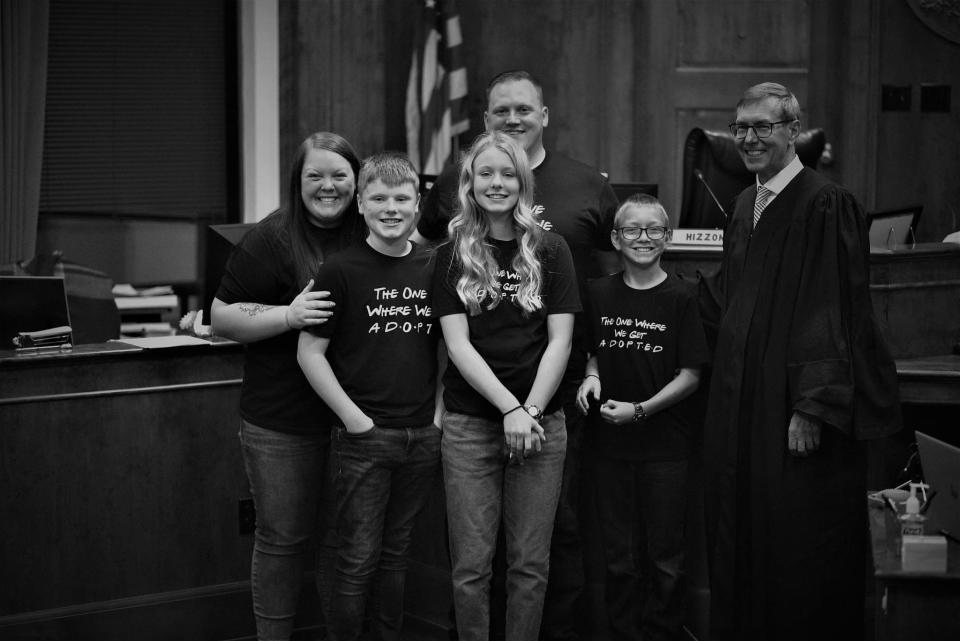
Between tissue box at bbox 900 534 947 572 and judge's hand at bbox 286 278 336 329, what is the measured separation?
136 centimetres

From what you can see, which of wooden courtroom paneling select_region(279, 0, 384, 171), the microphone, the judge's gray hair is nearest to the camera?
the judge's gray hair

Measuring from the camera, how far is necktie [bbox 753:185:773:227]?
2.99m

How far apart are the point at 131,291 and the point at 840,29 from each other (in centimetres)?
355

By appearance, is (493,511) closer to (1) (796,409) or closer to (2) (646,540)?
(2) (646,540)

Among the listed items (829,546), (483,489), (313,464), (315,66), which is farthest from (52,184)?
(829,546)

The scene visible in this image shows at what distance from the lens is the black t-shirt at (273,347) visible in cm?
288

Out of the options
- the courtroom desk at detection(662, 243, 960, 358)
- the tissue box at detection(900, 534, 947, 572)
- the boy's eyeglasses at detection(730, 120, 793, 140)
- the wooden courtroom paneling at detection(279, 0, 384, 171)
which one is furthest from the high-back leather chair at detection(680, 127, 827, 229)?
the wooden courtroom paneling at detection(279, 0, 384, 171)

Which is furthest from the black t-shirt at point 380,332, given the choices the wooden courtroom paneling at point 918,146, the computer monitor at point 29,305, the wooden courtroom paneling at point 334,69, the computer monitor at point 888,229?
the wooden courtroom paneling at point 918,146

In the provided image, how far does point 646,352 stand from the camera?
3.08 m

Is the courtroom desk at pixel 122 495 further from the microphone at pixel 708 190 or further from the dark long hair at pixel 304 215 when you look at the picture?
the microphone at pixel 708 190

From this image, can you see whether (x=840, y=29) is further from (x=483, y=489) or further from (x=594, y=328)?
(x=483, y=489)

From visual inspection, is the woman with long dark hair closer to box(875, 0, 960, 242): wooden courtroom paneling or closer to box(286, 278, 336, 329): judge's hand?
box(286, 278, 336, 329): judge's hand

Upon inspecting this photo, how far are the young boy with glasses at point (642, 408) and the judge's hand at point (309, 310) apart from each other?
72 cm

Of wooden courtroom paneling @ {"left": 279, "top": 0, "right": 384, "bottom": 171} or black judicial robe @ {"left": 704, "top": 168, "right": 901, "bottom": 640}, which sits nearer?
black judicial robe @ {"left": 704, "top": 168, "right": 901, "bottom": 640}
